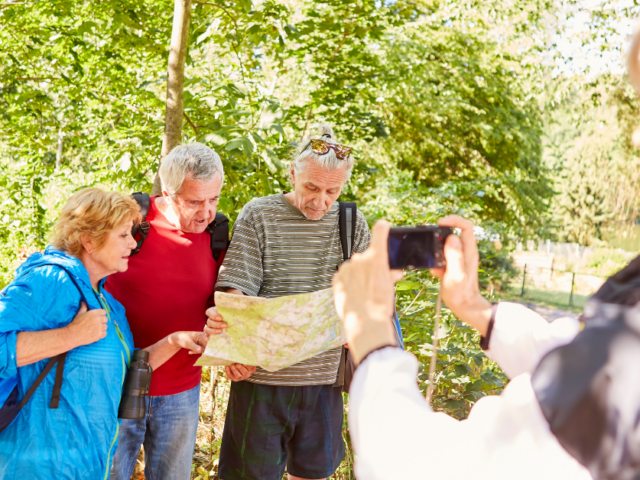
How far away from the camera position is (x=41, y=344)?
165 centimetres

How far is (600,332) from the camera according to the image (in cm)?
64

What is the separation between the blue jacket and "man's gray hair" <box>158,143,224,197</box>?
1.77ft

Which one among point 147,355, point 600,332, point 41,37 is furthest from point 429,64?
point 600,332

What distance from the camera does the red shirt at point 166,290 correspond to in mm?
2223

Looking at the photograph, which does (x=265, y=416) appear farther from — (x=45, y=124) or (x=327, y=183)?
(x=45, y=124)

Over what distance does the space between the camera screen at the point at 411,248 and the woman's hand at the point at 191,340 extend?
1167 millimetres

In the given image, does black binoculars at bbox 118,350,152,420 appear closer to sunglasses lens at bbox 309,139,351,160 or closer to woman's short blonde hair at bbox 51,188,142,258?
woman's short blonde hair at bbox 51,188,142,258

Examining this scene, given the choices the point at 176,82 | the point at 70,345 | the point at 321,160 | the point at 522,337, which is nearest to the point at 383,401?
the point at 522,337

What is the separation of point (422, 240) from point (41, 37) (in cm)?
507

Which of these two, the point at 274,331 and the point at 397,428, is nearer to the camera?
the point at 397,428

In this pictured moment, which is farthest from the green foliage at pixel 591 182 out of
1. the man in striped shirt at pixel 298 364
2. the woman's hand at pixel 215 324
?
the woman's hand at pixel 215 324

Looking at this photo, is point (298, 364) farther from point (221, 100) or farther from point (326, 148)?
point (221, 100)

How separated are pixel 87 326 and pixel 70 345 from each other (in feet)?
0.27

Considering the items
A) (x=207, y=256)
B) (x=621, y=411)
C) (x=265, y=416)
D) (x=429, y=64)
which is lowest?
(x=265, y=416)
